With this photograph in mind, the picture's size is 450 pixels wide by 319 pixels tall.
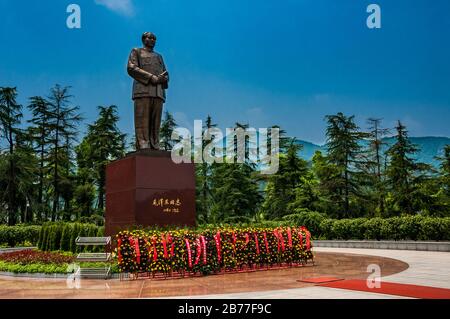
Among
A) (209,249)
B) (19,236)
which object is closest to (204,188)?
(19,236)

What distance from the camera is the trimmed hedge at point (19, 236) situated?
2131cm

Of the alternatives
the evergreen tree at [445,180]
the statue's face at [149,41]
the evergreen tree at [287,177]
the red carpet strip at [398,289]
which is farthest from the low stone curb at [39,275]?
the evergreen tree at [445,180]

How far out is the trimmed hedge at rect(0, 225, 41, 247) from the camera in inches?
839

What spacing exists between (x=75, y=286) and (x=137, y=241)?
1.39 m

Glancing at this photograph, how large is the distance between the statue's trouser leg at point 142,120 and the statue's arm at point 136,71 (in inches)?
19.9

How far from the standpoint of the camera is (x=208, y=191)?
102ft

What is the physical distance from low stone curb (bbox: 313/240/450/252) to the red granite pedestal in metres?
9.72

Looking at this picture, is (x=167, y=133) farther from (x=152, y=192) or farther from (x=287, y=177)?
(x=152, y=192)

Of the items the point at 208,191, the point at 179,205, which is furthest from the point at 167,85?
the point at 208,191

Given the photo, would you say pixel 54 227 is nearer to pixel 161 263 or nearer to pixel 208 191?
pixel 161 263

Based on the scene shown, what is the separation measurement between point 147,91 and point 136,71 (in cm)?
57

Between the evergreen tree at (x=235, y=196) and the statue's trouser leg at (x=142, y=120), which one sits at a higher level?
the statue's trouser leg at (x=142, y=120)

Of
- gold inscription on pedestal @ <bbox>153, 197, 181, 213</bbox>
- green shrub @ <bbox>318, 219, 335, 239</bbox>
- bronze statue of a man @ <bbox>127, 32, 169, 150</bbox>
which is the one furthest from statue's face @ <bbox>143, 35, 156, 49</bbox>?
green shrub @ <bbox>318, 219, 335, 239</bbox>

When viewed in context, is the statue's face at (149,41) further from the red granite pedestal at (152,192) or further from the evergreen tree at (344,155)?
the evergreen tree at (344,155)
